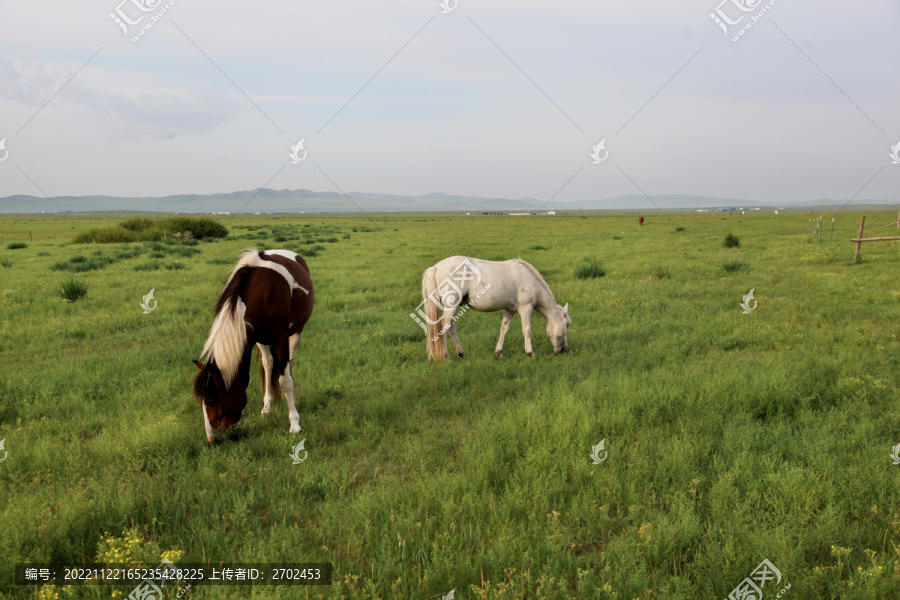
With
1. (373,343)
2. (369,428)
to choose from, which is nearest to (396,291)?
(373,343)

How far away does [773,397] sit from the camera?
624 centimetres

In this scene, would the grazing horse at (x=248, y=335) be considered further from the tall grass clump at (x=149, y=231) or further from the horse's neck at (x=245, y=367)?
the tall grass clump at (x=149, y=231)

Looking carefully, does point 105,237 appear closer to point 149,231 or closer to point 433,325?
point 149,231

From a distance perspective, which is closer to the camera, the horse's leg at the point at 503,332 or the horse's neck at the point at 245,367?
the horse's neck at the point at 245,367

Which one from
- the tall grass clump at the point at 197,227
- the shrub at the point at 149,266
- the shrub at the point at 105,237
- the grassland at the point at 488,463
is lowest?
the grassland at the point at 488,463

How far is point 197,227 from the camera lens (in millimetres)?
41969

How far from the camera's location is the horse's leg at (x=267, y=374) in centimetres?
619

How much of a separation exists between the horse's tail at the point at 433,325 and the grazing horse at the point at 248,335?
265 centimetres

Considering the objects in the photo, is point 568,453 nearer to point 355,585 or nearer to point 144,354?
point 355,585

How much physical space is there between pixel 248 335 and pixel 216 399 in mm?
A: 783

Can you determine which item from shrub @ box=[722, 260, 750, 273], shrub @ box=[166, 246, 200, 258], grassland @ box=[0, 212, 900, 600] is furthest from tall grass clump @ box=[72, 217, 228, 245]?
shrub @ box=[722, 260, 750, 273]

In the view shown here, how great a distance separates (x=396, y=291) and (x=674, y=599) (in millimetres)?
12756

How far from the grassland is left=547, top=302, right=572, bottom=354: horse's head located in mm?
356

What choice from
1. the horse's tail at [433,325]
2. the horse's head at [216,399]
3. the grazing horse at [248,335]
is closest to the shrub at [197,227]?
the horse's tail at [433,325]
